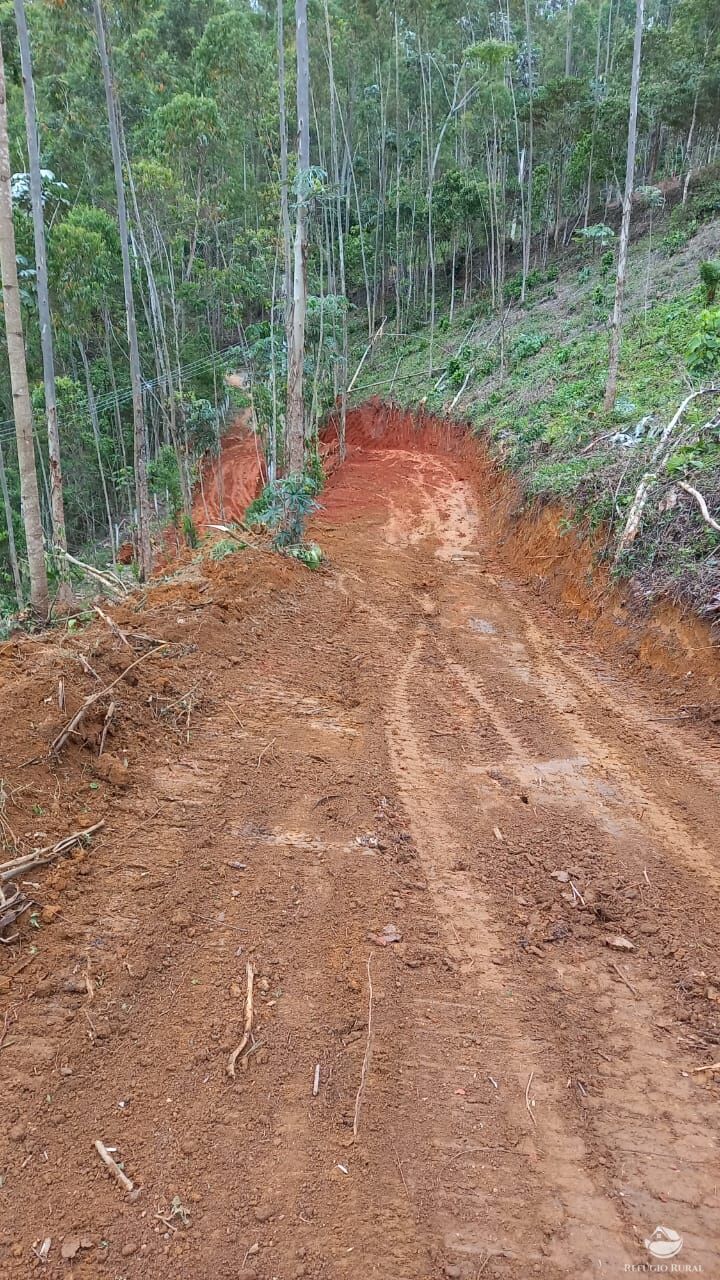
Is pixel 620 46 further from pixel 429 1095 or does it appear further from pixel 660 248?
pixel 429 1095

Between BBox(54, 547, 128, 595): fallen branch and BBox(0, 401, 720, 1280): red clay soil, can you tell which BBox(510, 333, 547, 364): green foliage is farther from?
BBox(0, 401, 720, 1280): red clay soil

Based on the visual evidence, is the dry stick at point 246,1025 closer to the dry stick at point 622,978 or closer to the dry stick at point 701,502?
the dry stick at point 622,978

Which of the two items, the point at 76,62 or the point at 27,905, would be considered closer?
the point at 27,905

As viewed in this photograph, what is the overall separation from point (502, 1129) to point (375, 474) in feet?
52.7

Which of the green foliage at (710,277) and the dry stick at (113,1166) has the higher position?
the green foliage at (710,277)

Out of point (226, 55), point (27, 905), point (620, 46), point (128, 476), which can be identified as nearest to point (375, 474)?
point (128, 476)

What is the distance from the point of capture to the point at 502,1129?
2.21 metres

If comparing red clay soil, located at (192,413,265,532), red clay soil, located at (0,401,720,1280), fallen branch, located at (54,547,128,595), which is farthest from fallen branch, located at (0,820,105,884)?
red clay soil, located at (192,413,265,532)

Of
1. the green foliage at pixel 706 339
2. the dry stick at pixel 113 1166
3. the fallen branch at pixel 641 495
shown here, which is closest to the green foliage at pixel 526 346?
the green foliage at pixel 706 339

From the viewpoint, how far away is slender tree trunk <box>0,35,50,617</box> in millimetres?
6047

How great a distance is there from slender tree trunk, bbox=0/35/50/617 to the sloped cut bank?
5.77m

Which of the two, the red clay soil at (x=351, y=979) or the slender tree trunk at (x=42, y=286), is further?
the slender tree trunk at (x=42, y=286)

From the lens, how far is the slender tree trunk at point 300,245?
8008 millimetres

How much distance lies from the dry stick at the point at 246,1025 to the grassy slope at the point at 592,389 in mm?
4774
